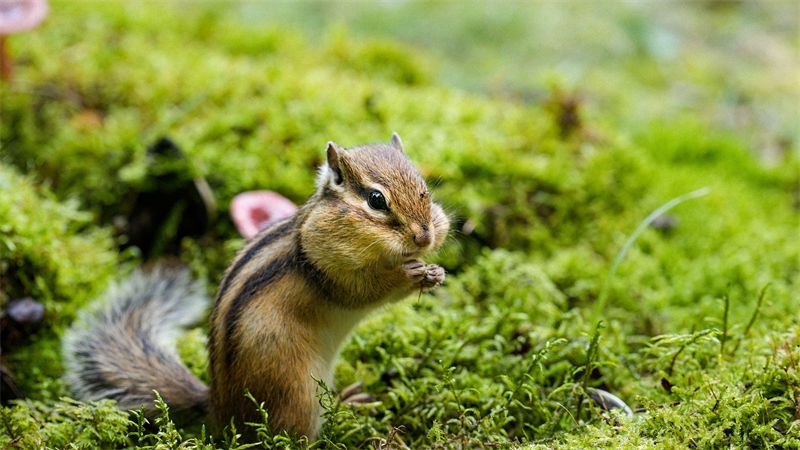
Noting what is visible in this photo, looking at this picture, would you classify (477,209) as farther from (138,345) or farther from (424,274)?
(138,345)

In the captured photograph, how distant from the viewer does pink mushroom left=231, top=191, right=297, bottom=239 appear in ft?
11.7

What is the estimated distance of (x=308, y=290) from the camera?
2596 millimetres

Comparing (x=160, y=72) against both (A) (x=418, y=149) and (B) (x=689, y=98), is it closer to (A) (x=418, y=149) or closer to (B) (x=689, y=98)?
(A) (x=418, y=149)

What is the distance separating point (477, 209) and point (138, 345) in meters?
2.00

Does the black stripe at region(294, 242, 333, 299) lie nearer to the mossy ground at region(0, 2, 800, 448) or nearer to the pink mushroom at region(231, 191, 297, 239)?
the mossy ground at region(0, 2, 800, 448)

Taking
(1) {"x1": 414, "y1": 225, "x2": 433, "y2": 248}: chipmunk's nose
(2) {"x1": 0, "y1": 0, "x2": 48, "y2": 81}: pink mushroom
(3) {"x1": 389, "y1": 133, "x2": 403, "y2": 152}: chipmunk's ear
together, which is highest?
(2) {"x1": 0, "y1": 0, "x2": 48, "y2": 81}: pink mushroom

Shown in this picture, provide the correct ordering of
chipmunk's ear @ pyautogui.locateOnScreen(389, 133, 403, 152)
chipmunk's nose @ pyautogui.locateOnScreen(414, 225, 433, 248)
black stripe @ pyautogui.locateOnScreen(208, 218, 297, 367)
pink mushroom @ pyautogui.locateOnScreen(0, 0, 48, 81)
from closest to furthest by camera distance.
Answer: chipmunk's nose @ pyautogui.locateOnScreen(414, 225, 433, 248), black stripe @ pyautogui.locateOnScreen(208, 218, 297, 367), chipmunk's ear @ pyautogui.locateOnScreen(389, 133, 403, 152), pink mushroom @ pyautogui.locateOnScreen(0, 0, 48, 81)

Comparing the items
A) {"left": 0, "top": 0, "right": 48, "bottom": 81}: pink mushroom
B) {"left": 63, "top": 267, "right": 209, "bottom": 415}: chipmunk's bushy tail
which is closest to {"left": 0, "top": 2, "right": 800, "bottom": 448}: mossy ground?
{"left": 63, "top": 267, "right": 209, "bottom": 415}: chipmunk's bushy tail

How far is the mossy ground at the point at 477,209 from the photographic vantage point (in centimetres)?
250

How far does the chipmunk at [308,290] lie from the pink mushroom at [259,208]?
0.80 metres

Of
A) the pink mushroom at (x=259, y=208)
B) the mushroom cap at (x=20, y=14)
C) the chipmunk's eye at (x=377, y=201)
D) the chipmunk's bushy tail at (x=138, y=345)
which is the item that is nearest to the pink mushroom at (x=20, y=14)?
the mushroom cap at (x=20, y=14)

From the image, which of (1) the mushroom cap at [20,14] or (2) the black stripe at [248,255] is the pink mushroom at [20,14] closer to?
(1) the mushroom cap at [20,14]

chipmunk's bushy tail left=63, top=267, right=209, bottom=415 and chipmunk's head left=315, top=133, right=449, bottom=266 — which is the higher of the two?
chipmunk's head left=315, top=133, right=449, bottom=266

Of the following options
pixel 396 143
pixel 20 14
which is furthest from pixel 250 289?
pixel 20 14
